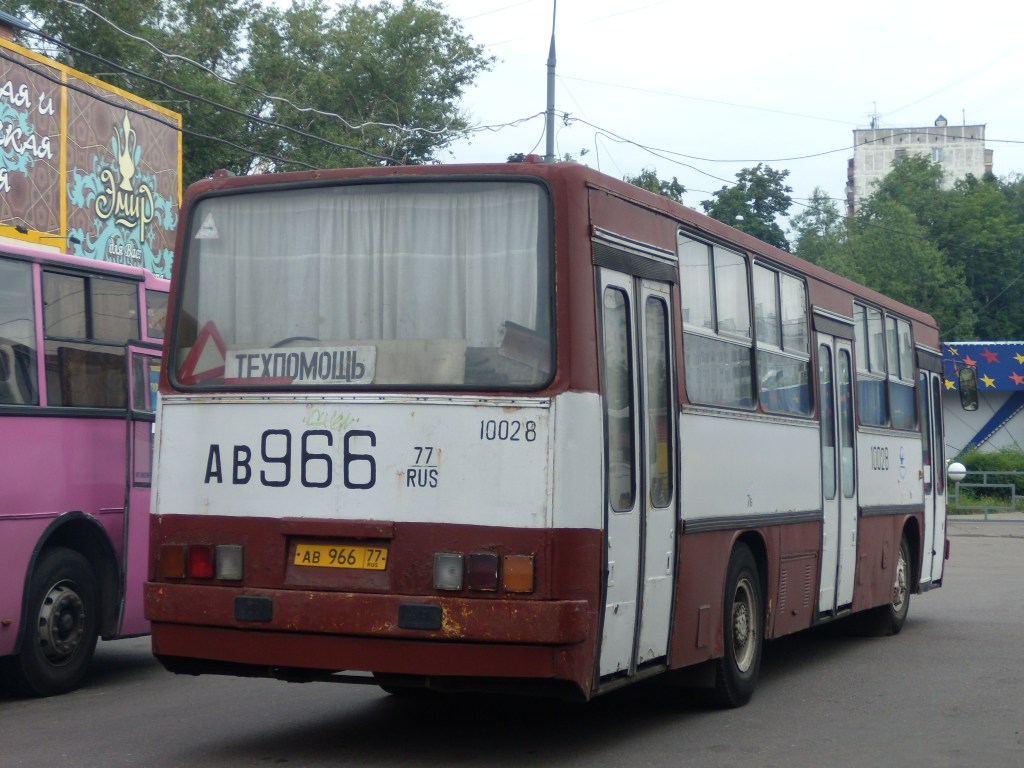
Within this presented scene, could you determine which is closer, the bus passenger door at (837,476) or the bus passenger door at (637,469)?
the bus passenger door at (637,469)

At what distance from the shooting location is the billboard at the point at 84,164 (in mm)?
22312

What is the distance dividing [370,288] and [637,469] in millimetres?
1631

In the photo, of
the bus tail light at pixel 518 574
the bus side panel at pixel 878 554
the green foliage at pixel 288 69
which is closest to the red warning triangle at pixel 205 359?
the bus tail light at pixel 518 574

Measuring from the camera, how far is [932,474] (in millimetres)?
15328

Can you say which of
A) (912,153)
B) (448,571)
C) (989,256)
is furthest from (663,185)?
(912,153)

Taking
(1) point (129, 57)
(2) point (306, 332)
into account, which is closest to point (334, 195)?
(2) point (306, 332)

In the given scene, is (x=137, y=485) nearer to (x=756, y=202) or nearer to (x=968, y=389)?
(x=968, y=389)

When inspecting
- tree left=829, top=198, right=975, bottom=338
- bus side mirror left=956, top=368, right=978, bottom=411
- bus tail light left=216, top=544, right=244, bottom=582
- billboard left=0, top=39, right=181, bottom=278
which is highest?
tree left=829, top=198, right=975, bottom=338

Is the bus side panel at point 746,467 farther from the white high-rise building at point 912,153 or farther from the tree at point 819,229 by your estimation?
the white high-rise building at point 912,153

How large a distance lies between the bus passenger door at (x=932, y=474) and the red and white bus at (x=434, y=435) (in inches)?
276

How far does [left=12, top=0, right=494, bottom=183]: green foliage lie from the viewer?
140 feet

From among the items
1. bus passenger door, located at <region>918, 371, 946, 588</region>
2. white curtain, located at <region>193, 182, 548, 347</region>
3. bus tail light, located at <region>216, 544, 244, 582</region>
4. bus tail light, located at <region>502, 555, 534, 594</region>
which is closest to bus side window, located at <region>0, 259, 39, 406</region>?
white curtain, located at <region>193, 182, 548, 347</region>

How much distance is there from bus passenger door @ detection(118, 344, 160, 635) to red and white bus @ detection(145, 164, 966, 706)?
2951 mm

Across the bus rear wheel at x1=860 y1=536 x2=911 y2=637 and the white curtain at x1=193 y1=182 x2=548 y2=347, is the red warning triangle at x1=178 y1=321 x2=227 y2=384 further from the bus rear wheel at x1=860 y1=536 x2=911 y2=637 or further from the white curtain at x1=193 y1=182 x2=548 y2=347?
the bus rear wheel at x1=860 y1=536 x2=911 y2=637
